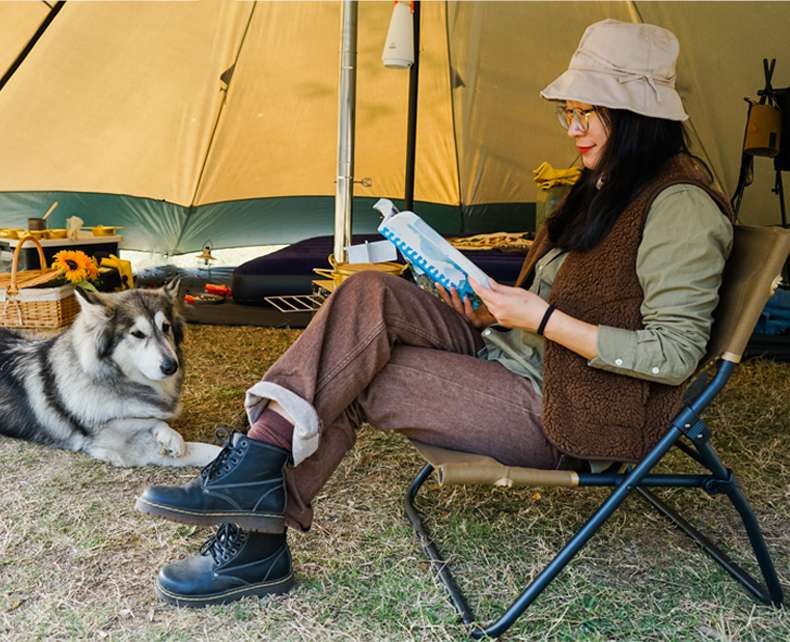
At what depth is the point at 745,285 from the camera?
1219mm

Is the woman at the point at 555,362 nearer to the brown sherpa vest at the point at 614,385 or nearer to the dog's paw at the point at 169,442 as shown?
the brown sherpa vest at the point at 614,385

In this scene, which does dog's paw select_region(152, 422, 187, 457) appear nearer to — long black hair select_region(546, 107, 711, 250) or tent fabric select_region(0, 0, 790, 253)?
long black hair select_region(546, 107, 711, 250)

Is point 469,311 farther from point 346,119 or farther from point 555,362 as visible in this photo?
point 346,119

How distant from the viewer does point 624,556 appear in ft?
5.26

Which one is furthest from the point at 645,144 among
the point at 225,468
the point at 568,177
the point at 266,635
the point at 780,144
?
the point at 780,144

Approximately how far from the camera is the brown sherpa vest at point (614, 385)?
1.25 metres

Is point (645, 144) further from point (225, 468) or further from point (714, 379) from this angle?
point (225, 468)

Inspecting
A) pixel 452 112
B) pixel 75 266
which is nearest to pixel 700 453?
pixel 75 266

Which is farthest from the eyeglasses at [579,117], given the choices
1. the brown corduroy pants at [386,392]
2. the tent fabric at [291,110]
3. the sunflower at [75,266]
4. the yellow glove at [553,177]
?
the tent fabric at [291,110]

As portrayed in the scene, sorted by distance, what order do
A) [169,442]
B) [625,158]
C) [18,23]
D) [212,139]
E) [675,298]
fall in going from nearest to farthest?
[675,298], [625,158], [169,442], [18,23], [212,139]

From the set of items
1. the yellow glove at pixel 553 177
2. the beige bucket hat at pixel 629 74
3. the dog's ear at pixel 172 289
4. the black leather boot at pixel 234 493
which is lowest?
the black leather boot at pixel 234 493

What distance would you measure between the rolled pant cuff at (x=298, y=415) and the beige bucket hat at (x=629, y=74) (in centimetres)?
70

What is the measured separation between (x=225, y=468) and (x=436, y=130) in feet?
14.1

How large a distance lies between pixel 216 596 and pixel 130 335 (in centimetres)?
95
